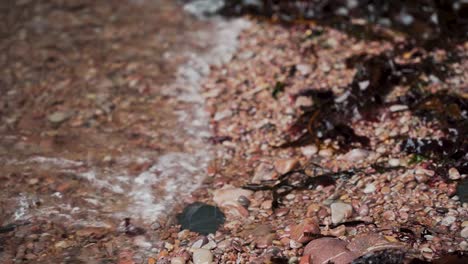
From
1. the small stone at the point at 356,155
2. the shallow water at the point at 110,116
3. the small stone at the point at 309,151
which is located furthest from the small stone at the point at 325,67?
the small stone at the point at 356,155

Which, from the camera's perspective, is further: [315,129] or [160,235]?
[315,129]

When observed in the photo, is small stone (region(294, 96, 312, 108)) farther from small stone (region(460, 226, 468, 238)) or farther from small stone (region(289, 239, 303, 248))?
small stone (region(460, 226, 468, 238))

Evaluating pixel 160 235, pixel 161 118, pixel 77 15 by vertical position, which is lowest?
pixel 160 235

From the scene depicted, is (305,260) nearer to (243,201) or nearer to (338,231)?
(338,231)

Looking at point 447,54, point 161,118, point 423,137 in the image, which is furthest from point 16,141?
point 447,54

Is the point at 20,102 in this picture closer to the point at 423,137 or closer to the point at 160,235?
the point at 160,235

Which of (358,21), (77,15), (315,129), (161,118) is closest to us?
(315,129)

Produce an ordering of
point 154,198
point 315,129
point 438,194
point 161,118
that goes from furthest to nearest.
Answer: point 161,118 → point 315,129 → point 154,198 → point 438,194

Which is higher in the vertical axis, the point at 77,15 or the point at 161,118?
the point at 77,15
